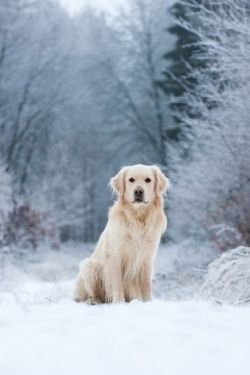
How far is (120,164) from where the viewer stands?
94.0 feet

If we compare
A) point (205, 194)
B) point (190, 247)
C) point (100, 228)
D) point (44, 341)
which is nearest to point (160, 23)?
point (100, 228)

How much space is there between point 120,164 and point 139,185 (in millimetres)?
23190

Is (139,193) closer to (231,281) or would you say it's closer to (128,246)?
(128,246)

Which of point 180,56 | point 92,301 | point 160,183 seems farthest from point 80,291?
point 180,56

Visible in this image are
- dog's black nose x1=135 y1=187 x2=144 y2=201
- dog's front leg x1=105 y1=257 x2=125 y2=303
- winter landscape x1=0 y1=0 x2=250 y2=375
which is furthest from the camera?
dog's black nose x1=135 y1=187 x2=144 y2=201

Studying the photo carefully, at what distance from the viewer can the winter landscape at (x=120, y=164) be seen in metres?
3.09

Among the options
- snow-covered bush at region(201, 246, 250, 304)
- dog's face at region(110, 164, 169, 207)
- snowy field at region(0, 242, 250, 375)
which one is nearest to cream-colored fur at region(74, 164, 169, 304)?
dog's face at region(110, 164, 169, 207)

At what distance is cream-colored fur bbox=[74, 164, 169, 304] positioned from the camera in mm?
5352

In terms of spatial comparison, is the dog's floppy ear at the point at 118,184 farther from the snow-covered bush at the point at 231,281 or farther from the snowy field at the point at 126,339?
the snow-covered bush at the point at 231,281

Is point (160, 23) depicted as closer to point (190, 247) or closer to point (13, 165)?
point (13, 165)

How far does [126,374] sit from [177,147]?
1726cm

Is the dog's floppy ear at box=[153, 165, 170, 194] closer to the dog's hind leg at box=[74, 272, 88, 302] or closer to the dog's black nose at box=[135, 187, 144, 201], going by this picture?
the dog's black nose at box=[135, 187, 144, 201]

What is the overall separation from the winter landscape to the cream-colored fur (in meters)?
0.32

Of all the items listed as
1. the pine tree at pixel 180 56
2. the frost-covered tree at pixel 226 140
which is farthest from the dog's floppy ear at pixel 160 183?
the pine tree at pixel 180 56
